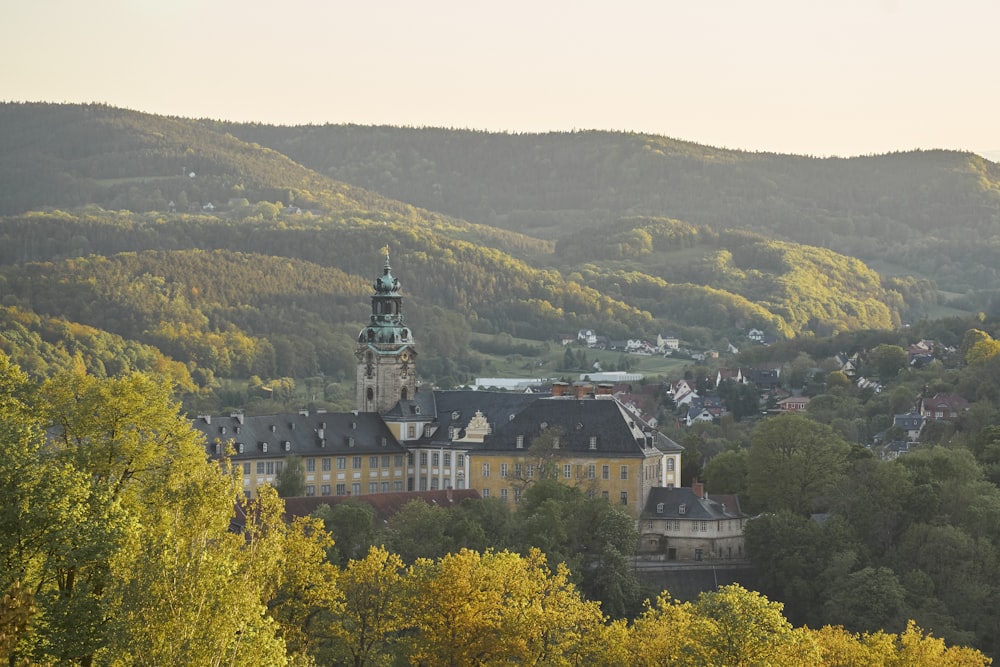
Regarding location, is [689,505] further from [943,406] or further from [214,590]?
[214,590]

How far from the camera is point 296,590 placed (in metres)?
62.8

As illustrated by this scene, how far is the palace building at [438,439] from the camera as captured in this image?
378 feet

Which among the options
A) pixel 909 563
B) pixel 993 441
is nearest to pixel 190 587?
pixel 909 563

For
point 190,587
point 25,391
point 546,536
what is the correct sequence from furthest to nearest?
point 546,536 → point 25,391 → point 190,587

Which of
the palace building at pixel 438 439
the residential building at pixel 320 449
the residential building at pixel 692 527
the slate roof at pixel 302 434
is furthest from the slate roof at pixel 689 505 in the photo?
the slate roof at pixel 302 434

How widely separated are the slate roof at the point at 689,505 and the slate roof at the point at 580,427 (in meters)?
3.69

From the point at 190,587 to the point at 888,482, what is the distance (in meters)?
64.9

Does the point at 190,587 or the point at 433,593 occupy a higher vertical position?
the point at 190,587

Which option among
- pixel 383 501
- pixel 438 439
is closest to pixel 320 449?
pixel 438 439

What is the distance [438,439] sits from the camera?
129m

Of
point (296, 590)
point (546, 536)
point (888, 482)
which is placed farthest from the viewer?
point (888, 482)

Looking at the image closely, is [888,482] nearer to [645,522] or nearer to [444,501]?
[645,522]

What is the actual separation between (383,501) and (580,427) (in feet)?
52.5

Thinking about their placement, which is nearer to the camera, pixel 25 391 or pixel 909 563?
pixel 25 391
